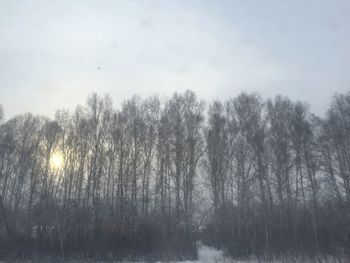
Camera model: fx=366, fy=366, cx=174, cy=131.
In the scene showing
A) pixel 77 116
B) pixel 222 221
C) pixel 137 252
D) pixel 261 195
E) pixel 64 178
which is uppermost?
pixel 77 116

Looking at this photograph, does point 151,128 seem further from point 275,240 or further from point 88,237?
point 275,240

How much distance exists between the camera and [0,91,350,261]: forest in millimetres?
29844

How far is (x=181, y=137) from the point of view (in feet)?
123

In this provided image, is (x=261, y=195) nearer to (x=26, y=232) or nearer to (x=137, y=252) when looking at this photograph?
(x=137, y=252)

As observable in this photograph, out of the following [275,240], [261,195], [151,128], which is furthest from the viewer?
[151,128]

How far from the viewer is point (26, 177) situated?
131ft

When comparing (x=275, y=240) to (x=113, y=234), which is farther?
(x=275, y=240)

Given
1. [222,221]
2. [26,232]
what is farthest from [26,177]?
[222,221]

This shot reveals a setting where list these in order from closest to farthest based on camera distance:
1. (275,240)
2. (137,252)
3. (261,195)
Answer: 1. (137,252)
2. (275,240)
3. (261,195)

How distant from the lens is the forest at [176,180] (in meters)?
29.8

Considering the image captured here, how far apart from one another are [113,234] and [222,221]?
1198 cm

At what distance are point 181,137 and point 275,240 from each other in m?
13.3

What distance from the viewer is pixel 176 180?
36375 millimetres

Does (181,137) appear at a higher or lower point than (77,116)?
lower
